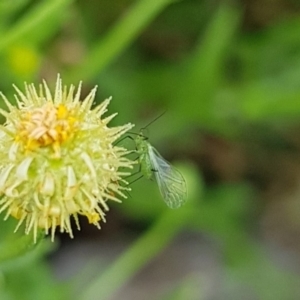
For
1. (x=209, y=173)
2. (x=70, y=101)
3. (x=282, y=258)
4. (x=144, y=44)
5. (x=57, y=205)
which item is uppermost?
(x=144, y=44)

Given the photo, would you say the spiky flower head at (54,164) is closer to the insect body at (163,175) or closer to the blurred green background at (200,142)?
the insect body at (163,175)

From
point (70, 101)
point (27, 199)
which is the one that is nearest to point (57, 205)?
point (27, 199)

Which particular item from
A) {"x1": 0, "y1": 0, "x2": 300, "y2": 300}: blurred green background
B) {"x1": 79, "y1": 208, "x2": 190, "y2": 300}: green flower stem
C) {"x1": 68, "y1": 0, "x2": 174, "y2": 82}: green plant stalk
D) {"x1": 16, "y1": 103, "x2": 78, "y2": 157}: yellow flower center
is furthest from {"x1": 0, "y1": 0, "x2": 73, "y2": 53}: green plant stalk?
{"x1": 79, "y1": 208, "x2": 190, "y2": 300}: green flower stem

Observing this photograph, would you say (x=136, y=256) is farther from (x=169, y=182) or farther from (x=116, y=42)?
(x=169, y=182)

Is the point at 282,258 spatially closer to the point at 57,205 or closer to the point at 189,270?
the point at 189,270

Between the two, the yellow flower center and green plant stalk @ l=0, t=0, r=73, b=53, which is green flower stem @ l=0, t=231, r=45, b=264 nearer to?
the yellow flower center

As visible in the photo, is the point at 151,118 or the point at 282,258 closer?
the point at 151,118
